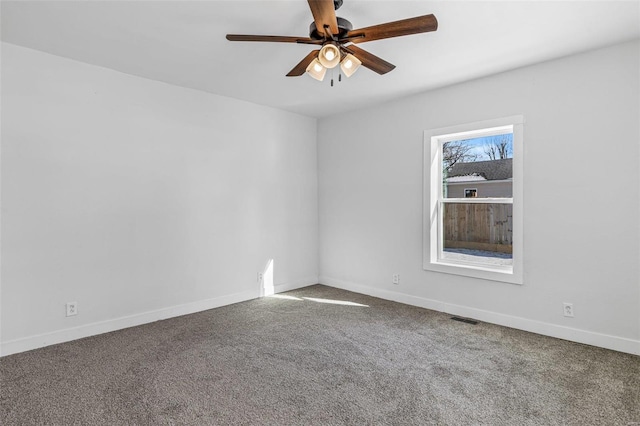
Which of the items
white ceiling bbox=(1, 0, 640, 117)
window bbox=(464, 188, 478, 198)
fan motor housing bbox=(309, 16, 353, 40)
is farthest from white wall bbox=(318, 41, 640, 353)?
fan motor housing bbox=(309, 16, 353, 40)

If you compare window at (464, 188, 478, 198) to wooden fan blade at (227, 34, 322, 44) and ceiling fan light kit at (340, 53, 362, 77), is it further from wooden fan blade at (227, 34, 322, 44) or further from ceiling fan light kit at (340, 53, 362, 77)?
wooden fan blade at (227, 34, 322, 44)

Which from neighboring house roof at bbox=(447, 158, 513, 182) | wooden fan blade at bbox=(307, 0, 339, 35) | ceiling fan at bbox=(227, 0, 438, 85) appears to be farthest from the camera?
neighboring house roof at bbox=(447, 158, 513, 182)

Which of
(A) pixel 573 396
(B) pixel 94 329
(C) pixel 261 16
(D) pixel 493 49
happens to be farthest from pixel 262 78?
(A) pixel 573 396

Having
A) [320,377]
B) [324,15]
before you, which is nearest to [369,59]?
[324,15]

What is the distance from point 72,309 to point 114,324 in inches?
15.9

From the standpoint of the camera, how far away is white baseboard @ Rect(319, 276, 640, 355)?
9.78 feet

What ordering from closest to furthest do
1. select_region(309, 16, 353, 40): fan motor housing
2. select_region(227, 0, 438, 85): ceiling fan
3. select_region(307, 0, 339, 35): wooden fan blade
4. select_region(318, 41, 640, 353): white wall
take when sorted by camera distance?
select_region(307, 0, 339, 35): wooden fan blade, select_region(227, 0, 438, 85): ceiling fan, select_region(309, 16, 353, 40): fan motor housing, select_region(318, 41, 640, 353): white wall

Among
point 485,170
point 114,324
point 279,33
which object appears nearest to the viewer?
point 279,33

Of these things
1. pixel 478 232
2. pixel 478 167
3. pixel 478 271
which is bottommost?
pixel 478 271

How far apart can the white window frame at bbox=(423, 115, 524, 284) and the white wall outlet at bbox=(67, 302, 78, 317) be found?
144 inches

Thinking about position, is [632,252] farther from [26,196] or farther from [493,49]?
[26,196]

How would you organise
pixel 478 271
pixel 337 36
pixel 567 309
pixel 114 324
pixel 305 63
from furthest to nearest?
pixel 478 271 → pixel 114 324 → pixel 567 309 → pixel 305 63 → pixel 337 36

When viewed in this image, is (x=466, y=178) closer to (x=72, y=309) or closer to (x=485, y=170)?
(x=485, y=170)

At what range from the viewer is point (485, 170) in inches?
156
